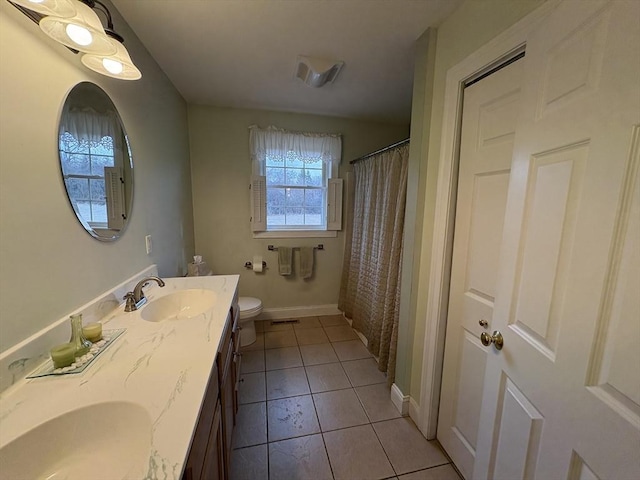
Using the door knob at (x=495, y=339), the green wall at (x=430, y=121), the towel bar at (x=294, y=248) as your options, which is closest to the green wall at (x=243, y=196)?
the towel bar at (x=294, y=248)

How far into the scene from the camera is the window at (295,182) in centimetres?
275

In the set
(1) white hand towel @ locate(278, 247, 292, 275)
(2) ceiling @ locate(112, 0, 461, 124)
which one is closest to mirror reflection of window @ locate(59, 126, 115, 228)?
(2) ceiling @ locate(112, 0, 461, 124)

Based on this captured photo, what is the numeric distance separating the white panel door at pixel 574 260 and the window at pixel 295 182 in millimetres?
2145

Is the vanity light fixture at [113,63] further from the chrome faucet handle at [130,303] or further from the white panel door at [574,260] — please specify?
the white panel door at [574,260]

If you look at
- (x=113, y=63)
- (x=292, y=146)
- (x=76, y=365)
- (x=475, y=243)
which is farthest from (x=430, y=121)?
(x=76, y=365)

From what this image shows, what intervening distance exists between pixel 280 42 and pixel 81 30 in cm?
105

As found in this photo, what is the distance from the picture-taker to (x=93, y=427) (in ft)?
2.17

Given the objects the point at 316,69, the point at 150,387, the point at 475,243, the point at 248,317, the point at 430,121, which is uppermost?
the point at 316,69

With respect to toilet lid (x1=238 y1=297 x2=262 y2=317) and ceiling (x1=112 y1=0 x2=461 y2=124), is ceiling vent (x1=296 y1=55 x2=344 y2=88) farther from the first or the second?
toilet lid (x1=238 y1=297 x2=262 y2=317)

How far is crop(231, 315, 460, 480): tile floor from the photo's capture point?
138cm

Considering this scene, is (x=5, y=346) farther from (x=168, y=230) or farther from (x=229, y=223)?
(x=229, y=223)

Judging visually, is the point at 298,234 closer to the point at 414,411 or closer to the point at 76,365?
the point at 414,411

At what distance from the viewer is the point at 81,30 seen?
83 centimetres

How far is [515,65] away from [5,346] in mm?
1940
